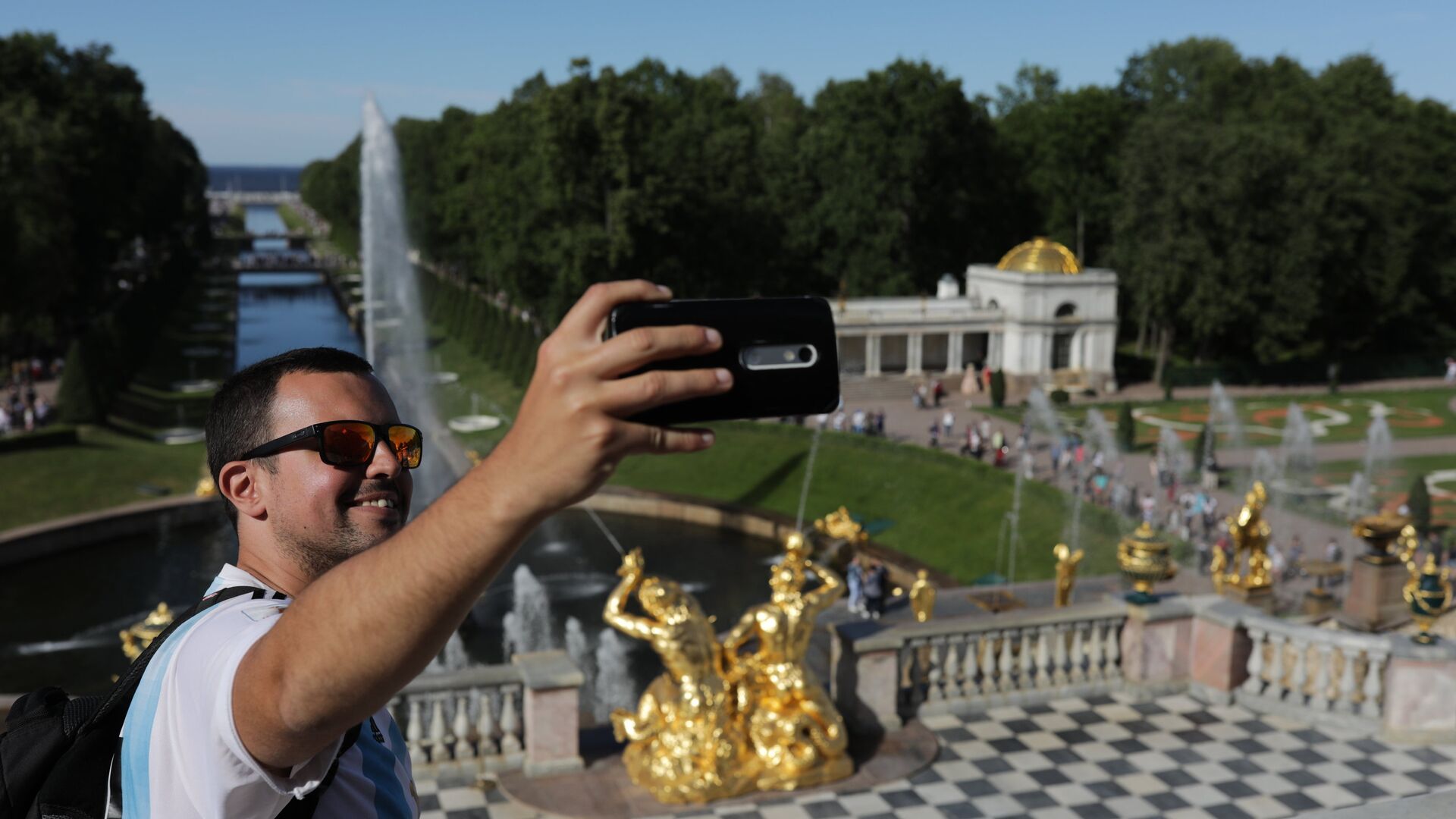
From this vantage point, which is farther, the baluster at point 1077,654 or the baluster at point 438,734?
the baluster at point 1077,654

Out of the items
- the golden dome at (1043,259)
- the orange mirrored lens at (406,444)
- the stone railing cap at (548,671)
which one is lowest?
the stone railing cap at (548,671)

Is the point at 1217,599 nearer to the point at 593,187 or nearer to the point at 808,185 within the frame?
the point at 593,187

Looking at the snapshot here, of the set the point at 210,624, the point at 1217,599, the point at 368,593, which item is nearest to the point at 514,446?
the point at 368,593

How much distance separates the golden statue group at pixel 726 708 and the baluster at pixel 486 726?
1.19 metres

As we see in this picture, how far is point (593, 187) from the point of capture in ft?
172

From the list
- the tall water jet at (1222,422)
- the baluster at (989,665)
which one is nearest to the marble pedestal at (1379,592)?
the baluster at (989,665)

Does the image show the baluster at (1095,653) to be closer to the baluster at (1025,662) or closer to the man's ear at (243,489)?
the baluster at (1025,662)

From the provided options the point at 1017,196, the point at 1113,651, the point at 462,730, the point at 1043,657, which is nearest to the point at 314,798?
the point at 462,730

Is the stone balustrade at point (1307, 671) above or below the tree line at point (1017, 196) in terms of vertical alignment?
below

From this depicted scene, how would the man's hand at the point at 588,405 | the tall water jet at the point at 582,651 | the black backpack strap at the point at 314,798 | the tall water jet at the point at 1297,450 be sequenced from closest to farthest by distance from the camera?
the man's hand at the point at 588,405 < the black backpack strap at the point at 314,798 < the tall water jet at the point at 582,651 < the tall water jet at the point at 1297,450

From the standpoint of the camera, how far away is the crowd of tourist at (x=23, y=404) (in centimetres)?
4188

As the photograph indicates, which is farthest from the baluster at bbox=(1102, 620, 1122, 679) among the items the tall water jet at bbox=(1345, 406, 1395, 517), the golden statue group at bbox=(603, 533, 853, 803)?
the tall water jet at bbox=(1345, 406, 1395, 517)

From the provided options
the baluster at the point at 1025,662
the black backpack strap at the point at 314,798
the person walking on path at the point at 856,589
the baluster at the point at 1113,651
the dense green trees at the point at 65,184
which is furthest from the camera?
the dense green trees at the point at 65,184

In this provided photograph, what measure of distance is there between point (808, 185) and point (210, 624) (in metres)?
61.9
